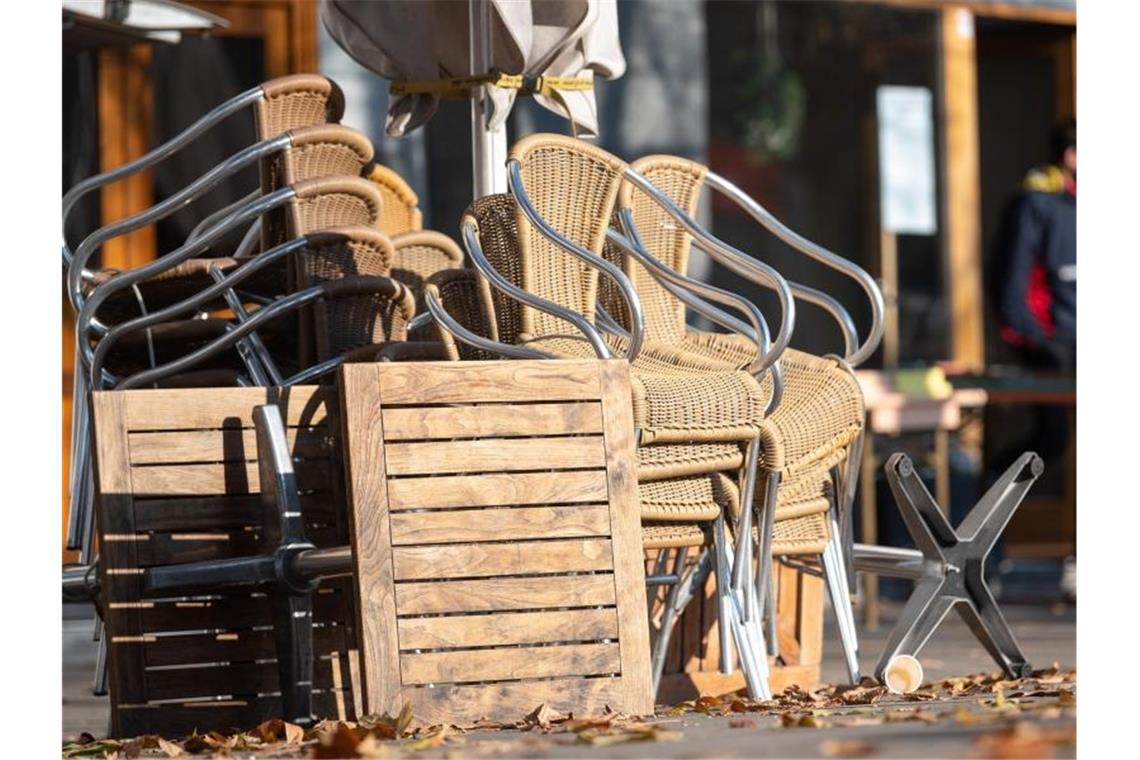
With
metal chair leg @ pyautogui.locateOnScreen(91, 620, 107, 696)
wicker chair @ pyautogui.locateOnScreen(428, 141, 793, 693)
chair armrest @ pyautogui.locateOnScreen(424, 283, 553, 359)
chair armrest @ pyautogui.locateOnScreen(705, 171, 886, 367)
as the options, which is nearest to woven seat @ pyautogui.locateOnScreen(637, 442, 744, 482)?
wicker chair @ pyautogui.locateOnScreen(428, 141, 793, 693)

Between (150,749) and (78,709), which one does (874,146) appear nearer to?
(78,709)

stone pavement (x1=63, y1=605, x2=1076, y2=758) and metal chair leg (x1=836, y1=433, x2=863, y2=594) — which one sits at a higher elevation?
metal chair leg (x1=836, y1=433, x2=863, y2=594)

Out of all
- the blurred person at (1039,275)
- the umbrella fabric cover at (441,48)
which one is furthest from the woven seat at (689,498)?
the blurred person at (1039,275)

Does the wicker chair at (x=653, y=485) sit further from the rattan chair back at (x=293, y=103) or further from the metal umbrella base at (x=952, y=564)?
the rattan chair back at (x=293, y=103)

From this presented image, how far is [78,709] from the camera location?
5348 millimetres

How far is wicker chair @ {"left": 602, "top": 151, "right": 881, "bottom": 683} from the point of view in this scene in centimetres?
411

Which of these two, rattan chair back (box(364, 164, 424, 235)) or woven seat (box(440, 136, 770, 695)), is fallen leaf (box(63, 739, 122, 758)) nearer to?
woven seat (box(440, 136, 770, 695))

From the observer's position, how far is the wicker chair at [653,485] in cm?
379

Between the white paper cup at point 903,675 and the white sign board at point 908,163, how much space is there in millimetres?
5903

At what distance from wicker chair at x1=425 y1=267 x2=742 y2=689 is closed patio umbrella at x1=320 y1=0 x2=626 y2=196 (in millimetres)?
674

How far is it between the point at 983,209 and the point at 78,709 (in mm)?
7195

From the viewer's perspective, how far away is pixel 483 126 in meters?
4.86

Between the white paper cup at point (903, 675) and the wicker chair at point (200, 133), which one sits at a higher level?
the wicker chair at point (200, 133)
